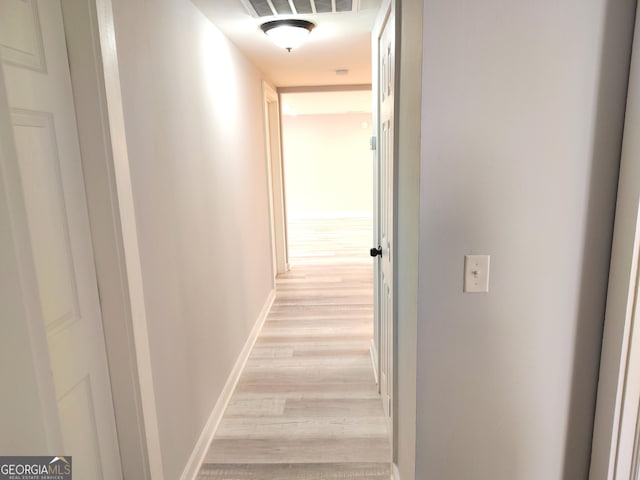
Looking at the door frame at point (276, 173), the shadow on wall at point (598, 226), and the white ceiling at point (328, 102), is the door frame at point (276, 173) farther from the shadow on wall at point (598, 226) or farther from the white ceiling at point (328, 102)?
the shadow on wall at point (598, 226)

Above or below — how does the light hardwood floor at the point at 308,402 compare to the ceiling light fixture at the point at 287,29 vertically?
below

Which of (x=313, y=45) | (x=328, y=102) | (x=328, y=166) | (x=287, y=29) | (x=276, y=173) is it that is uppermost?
(x=328, y=102)

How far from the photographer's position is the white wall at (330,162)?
9375 millimetres

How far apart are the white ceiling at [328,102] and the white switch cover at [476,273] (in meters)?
4.79

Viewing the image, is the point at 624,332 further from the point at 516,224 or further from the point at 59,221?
the point at 59,221

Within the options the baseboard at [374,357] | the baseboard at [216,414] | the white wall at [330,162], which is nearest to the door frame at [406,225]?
the baseboard at [374,357]

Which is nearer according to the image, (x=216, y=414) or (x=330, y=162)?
(x=216, y=414)

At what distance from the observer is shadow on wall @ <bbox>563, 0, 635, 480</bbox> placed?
1040mm

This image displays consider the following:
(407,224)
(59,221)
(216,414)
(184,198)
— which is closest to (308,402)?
(216,414)

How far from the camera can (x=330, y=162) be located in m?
9.49

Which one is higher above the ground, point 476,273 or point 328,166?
point 328,166

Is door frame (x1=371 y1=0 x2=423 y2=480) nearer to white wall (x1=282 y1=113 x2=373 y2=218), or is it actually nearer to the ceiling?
the ceiling

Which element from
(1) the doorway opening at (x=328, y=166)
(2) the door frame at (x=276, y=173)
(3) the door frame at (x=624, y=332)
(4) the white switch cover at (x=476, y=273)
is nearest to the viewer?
(3) the door frame at (x=624, y=332)

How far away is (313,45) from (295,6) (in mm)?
937
